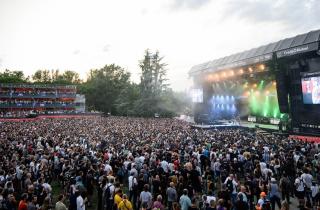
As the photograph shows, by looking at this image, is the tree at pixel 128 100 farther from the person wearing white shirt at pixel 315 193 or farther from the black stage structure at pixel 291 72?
the person wearing white shirt at pixel 315 193

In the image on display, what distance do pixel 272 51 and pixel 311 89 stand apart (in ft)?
16.1

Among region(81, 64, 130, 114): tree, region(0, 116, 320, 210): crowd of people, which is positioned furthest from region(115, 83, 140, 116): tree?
region(0, 116, 320, 210): crowd of people

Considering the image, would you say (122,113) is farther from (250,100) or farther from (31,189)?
(31,189)

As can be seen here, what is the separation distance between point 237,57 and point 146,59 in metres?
35.9

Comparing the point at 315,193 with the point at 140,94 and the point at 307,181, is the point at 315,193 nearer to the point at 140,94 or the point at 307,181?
the point at 307,181

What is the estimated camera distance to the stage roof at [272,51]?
23.0 meters

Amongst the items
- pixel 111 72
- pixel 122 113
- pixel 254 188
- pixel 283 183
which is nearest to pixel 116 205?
pixel 254 188

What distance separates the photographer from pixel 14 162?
42.3 ft

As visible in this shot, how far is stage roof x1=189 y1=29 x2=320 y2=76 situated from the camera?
2298 centimetres

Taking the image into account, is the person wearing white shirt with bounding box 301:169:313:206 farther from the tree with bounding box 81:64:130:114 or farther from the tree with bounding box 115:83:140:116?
the tree with bounding box 81:64:130:114

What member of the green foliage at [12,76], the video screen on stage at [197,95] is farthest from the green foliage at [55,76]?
the video screen on stage at [197,95]

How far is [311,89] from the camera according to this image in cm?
2420

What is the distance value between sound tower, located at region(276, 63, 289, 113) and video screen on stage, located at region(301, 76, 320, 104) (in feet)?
6.02

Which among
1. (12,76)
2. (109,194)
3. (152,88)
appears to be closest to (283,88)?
(109,194)
